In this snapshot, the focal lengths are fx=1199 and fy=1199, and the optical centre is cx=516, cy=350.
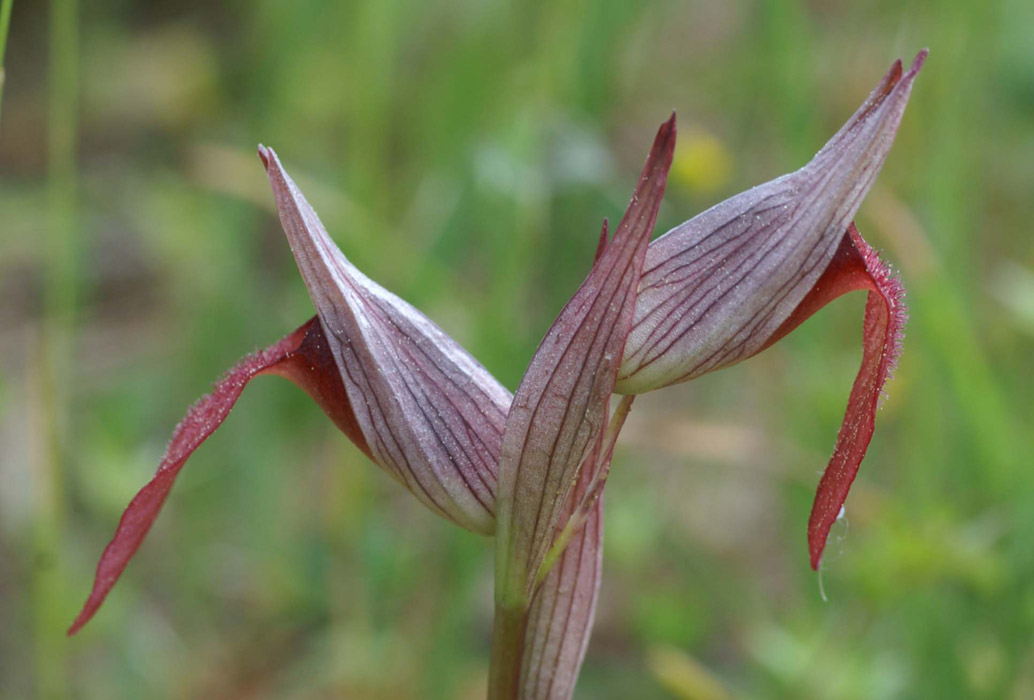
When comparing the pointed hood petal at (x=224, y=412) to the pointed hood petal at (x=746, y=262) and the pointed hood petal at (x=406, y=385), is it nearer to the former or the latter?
the pointed hood petal at (x=406, y=385)

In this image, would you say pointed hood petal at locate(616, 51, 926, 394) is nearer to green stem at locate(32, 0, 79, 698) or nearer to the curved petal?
the curved petal

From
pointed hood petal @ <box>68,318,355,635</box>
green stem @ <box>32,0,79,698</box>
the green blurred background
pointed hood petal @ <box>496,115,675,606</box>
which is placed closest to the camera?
pointed hood petal @ <box>496,115,675,606</box>

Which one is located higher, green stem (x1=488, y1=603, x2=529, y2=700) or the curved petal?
the curved petal

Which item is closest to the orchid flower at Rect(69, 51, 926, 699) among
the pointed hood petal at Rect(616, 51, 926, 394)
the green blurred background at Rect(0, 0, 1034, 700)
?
the pointed hood petal at Rect(616, 51, 926, 394)

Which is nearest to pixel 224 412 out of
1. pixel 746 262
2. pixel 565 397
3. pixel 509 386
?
pixel 565 397

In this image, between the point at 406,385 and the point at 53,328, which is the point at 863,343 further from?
the point at 53,328

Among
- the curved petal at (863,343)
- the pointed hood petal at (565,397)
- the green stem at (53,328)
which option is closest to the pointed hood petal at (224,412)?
the pointed hood petal at (565,397)

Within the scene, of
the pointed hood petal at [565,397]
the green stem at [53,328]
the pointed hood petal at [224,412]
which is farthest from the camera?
the green stem at [53,328]
